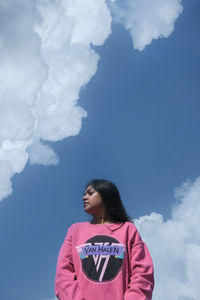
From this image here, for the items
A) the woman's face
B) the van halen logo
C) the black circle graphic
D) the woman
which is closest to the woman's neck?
the woman

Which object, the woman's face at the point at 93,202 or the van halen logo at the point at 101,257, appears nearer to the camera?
the van halen logo at the point at 101,257

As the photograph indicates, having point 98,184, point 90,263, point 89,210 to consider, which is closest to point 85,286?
point 90,263

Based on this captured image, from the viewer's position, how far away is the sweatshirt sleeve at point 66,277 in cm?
400

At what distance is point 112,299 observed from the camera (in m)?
3.95

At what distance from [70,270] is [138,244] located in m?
1.02

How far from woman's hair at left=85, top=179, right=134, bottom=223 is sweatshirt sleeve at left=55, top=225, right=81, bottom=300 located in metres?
0.84

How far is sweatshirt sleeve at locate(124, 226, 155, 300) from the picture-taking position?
3941 mm

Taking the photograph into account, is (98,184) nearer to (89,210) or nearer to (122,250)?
(89,210)

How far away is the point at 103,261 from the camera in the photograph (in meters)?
4.32

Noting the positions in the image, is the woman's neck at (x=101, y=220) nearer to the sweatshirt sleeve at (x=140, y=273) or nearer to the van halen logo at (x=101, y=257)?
the van halen logo at (x=101, y=257)

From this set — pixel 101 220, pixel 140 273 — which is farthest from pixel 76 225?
pixel 140 273

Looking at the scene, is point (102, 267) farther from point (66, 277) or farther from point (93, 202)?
point (93, 202)

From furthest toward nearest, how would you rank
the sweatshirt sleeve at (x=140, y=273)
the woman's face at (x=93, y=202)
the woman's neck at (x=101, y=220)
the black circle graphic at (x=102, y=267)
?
the woman's face at (x=93, y=202) → the woman's neck at (x=101, y=220) → the black circle graphic at (x=102, y=267) → the sweatshirt sleeve at (x=140, y=273)

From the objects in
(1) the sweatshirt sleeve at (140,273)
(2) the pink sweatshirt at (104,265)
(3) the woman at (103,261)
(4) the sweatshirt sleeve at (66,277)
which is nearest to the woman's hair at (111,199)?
(3) the woman at (103,261)
